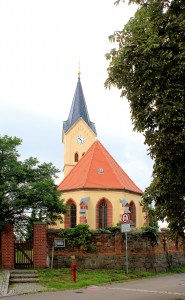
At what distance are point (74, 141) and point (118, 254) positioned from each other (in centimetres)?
3241

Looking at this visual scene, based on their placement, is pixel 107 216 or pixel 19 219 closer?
pixel 19 219

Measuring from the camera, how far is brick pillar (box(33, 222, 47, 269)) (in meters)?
18.6

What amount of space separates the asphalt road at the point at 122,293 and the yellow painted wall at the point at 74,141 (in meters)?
35.6

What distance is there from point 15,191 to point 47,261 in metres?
3.43

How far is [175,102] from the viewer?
11.3 meters

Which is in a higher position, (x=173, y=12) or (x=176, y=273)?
(x=173, y=12)

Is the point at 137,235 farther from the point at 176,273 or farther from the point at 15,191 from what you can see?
the point at 15,191

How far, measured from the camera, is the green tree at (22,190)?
19.1 metres

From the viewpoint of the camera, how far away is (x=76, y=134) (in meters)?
52.5

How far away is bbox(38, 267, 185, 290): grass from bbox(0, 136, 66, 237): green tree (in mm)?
2945

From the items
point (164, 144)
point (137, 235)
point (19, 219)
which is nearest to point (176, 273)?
point (137, 235)

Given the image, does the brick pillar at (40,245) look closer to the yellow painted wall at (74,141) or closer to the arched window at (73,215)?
the arched window at (73,215)

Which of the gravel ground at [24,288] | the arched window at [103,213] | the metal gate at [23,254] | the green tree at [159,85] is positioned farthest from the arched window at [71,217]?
the green tree at [159,85]

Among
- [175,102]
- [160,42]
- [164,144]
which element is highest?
[160,42]
